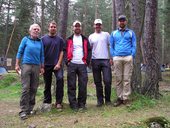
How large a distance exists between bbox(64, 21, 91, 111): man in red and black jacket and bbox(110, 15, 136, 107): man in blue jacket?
2.35ft

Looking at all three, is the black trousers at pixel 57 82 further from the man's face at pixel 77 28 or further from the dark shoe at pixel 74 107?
the man's face at pixel 77 28

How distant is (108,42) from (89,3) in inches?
1792

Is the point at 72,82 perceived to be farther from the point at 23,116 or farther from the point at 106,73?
the point at 23,116

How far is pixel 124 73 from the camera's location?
8.46 metres

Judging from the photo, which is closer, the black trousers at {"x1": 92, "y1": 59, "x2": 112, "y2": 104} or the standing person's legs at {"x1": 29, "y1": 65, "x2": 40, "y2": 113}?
the standing person's legs at {"x1": 29, "y1": 65, "x2": 40, "y2": 113}

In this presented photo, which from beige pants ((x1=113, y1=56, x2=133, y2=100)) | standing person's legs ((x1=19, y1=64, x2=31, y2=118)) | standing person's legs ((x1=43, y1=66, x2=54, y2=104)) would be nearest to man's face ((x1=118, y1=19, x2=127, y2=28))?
beige pants ((x1=113, y1=56, x2=133, y2=100))

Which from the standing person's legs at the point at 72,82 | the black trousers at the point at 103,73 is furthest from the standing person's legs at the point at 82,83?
the black trousers at the point at 103,73

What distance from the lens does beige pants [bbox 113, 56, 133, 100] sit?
27.5 ft

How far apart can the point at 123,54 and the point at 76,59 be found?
1219 mm

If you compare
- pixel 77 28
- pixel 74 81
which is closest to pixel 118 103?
pixel 74 81

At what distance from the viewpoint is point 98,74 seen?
8.84 m

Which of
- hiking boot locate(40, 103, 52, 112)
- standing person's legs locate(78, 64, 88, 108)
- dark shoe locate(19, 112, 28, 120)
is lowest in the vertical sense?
dark shoe locate(19, 112, 28, 120)

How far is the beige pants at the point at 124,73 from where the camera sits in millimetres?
8383

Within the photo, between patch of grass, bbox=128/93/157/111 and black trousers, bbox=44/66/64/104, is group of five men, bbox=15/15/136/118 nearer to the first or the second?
black trousers, bbox=44/66/64/104
